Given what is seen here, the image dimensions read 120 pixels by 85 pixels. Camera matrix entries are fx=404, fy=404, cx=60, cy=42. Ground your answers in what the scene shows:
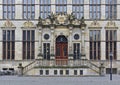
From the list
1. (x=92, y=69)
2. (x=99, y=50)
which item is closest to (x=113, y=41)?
(x=99, y=50)

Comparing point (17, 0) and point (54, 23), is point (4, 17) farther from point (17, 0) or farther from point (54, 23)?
point (54, 23)

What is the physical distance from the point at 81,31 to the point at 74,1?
14.2 feet

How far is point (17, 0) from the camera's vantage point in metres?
55.3

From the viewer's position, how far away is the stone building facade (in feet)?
178

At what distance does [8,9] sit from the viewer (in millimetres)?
55344

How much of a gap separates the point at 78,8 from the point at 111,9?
14.7 ft

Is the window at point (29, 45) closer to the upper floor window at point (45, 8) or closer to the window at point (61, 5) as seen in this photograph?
the upper floor window at point (45, 8)

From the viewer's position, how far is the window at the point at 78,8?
5503cm

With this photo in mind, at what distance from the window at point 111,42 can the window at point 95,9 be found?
8.58 ft

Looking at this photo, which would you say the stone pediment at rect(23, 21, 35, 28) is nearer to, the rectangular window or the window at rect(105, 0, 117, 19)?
the rectangular window

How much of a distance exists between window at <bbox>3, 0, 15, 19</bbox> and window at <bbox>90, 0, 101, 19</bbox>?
10675mm

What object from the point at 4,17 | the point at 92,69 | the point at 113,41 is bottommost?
the point at 92,69

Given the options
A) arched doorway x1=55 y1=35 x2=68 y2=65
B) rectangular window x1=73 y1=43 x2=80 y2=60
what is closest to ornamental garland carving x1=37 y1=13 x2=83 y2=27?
arched doorway x1=55 y1=35 x2=68 y2=65

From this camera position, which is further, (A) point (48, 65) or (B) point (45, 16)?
(B) point (45, 16)
